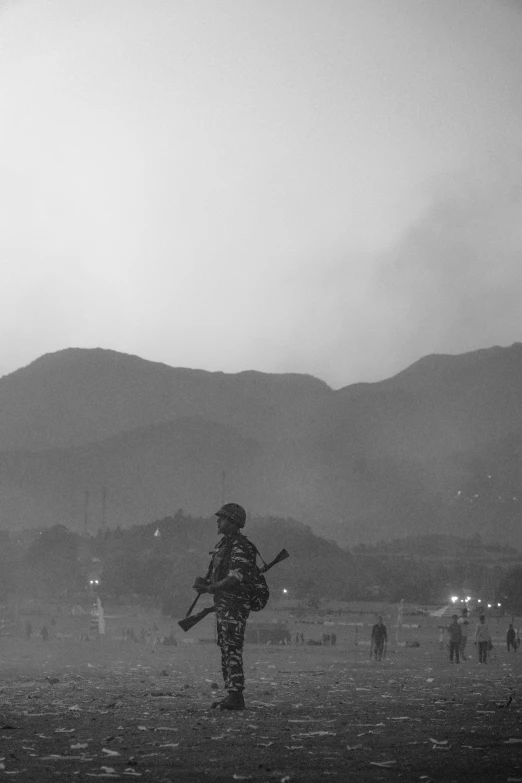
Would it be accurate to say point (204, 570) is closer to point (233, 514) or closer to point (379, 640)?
point (379, 640)

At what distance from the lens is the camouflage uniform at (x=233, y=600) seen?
44.0 feet

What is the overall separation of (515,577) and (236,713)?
312 feet

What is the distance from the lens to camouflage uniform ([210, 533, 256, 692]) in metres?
13.4

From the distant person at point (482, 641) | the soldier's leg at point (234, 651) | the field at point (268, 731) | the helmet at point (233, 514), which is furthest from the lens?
the distant person at point (482, 641)

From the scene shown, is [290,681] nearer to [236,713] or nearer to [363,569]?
[236,713]

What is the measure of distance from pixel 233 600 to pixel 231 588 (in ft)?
0.60

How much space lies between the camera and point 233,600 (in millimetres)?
13570

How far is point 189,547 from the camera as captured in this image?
128000 millimetres

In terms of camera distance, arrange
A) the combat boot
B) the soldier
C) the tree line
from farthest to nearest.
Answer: the tree line → the soldier → the combat boot

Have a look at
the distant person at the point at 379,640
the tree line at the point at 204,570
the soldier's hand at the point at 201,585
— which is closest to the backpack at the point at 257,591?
the soldier's hand at the point at 201,585

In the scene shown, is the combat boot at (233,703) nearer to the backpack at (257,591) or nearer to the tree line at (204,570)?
the backpack at (257,591)

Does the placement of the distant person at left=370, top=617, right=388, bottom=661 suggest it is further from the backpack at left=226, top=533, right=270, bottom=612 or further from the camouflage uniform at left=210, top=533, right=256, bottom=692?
the camouflage uniform at left=210, top=533, right=256, bottom=692

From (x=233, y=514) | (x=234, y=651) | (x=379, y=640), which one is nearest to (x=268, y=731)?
(x=234, y=651)

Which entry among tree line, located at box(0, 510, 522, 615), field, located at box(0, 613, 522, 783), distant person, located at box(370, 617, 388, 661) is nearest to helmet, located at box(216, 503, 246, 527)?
field, located at box(0, 613, 522, 783)
